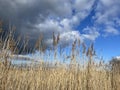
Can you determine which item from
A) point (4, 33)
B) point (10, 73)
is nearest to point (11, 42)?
point (4, 33)

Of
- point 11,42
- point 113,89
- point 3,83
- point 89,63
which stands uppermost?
point 11,42

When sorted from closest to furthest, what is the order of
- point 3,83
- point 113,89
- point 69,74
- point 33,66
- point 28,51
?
1. point 3,83
2. point 28,51
3. point 33,66
4. point 69,74
5. point 113,89

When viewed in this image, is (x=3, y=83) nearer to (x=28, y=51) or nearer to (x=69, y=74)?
(x=28, y=51)

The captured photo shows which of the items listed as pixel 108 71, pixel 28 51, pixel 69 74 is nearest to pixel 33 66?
pixel 28 51

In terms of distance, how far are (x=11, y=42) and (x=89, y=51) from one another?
2.44m

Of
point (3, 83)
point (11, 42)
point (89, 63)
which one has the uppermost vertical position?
point (11, 42)

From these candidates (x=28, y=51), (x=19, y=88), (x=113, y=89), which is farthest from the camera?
(x=113, y=89)

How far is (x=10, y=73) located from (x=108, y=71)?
338cm

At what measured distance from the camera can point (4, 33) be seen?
3.91 metres

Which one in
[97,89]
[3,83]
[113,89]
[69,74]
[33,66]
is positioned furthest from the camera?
[113,89]

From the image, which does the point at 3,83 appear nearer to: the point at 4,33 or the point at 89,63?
the point at 4,33

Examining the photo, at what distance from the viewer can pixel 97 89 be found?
18.4ft

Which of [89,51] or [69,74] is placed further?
[89,51]

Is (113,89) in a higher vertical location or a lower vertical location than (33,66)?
lower
